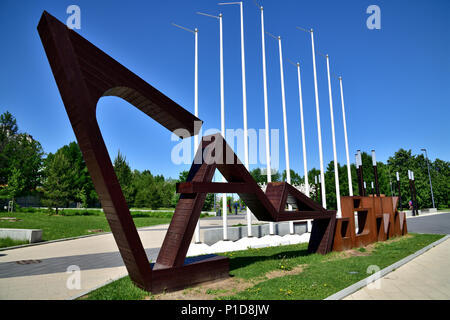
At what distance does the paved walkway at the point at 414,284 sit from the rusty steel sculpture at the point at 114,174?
9.89 feet

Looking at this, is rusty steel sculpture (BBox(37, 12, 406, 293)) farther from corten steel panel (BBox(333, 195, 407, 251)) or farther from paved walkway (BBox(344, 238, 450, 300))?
corten steel panel (BBox(333, 195, 407, 251))

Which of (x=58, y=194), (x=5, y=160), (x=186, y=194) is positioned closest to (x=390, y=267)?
(x=186, y=194)

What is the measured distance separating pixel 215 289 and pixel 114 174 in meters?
3.45

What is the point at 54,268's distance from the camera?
7.98m

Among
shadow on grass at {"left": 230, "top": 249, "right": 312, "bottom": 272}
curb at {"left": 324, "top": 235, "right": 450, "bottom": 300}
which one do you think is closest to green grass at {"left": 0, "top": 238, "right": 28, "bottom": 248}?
shadow on grass at {"left": 230, "top": 249, "right": 312, "bottom": 272}

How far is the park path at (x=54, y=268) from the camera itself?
5.84m

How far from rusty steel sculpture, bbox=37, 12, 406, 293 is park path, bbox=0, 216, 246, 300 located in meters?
1.91

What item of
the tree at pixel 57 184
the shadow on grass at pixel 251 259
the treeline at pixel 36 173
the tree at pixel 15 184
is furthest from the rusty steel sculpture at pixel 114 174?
the tree at pixel 57 184

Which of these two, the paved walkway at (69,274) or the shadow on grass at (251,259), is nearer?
the paved walkway at (69,274)

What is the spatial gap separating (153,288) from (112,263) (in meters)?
4.32

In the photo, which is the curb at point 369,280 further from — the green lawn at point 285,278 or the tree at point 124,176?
the tree at point 124,176

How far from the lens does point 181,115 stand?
639 centimetres

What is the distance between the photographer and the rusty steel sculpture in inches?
190
